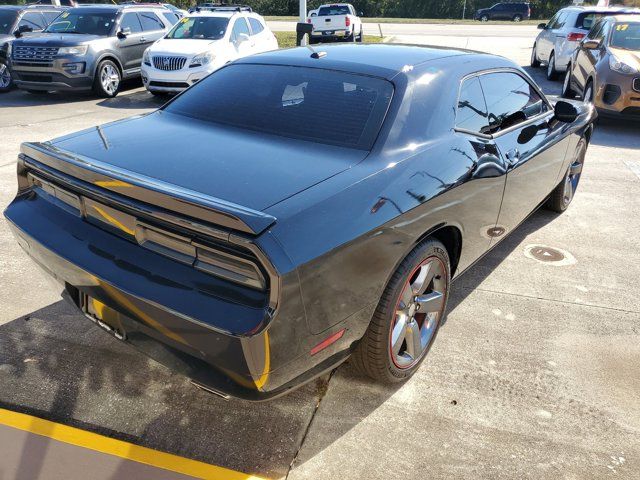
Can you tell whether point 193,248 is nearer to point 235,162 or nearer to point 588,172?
point 235,162

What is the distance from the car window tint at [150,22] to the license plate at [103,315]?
1086 cm

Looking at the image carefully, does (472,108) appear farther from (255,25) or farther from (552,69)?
(552,69)

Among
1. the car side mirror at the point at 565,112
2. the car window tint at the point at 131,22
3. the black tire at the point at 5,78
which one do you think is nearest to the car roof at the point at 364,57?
the car side mirror at the point at 565,112

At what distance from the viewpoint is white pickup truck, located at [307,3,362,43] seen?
22156mm

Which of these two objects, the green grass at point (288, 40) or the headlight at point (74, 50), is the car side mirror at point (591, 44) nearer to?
the headlight at point (74, 50)

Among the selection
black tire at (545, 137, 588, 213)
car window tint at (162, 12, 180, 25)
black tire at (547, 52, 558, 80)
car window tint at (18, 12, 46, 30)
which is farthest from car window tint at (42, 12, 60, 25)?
black tire at (545, 137, 588, 213)

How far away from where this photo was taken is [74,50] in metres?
10.0

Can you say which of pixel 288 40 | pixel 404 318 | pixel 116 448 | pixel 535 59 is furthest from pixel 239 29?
pixel 288 40

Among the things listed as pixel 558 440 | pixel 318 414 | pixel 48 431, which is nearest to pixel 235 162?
pixel 318 414

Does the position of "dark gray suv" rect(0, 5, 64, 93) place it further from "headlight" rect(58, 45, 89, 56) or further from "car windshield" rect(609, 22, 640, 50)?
"car windshield" rect(609, 22, 640, 50)

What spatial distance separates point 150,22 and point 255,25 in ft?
7.99

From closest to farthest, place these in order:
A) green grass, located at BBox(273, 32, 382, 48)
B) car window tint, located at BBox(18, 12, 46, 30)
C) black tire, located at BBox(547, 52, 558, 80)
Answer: car window tint, located at BBox(18, 12, 46, 30)
black tire, located at BBox(547, 52, 558, 80)
green grass, located at BBox(273, 32, 382, 48)

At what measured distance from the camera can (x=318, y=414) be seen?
261 cm

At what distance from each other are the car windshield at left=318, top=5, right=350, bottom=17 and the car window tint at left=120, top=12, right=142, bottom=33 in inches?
519
